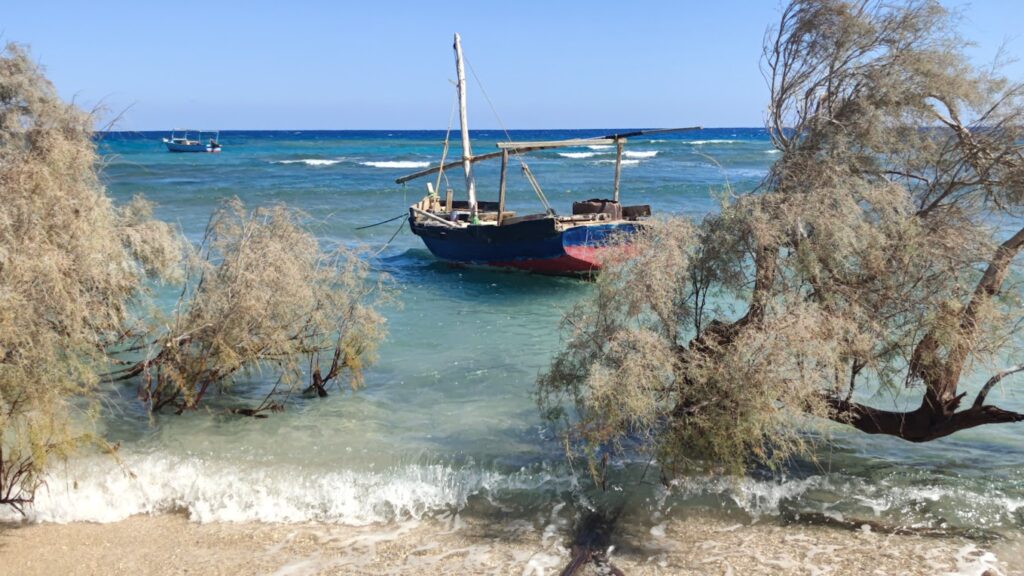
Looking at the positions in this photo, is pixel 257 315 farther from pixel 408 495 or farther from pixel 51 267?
pixel 408 495

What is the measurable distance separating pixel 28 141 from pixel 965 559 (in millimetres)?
11961

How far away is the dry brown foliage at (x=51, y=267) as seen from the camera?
6.90 m

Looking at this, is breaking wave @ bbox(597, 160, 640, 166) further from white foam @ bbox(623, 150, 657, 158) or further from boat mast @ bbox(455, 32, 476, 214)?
boat mast @ bbox(455, 32, 476, 214)

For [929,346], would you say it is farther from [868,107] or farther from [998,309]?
[868,107]

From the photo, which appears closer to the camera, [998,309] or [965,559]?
[965,559]

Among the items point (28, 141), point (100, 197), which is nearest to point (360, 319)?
point (100, 197)

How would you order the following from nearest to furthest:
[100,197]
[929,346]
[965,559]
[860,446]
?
[965,559] → [929,346] → [860,446] → [100,197]

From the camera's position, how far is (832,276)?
7.63 meters

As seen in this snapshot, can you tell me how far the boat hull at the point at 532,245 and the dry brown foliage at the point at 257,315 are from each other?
851 centimetres

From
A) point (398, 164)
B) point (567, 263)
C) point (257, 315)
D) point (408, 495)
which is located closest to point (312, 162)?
point (398, 164)

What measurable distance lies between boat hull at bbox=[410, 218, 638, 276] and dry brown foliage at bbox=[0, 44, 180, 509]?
8871mm

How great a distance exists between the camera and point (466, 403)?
1101 cm

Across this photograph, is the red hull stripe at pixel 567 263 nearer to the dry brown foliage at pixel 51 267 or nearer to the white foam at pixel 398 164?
the dry brown foliage at pixel 51 267

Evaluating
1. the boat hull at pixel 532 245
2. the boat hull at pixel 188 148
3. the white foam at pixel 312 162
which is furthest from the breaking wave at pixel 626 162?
the boat hull at pixel 532 245
